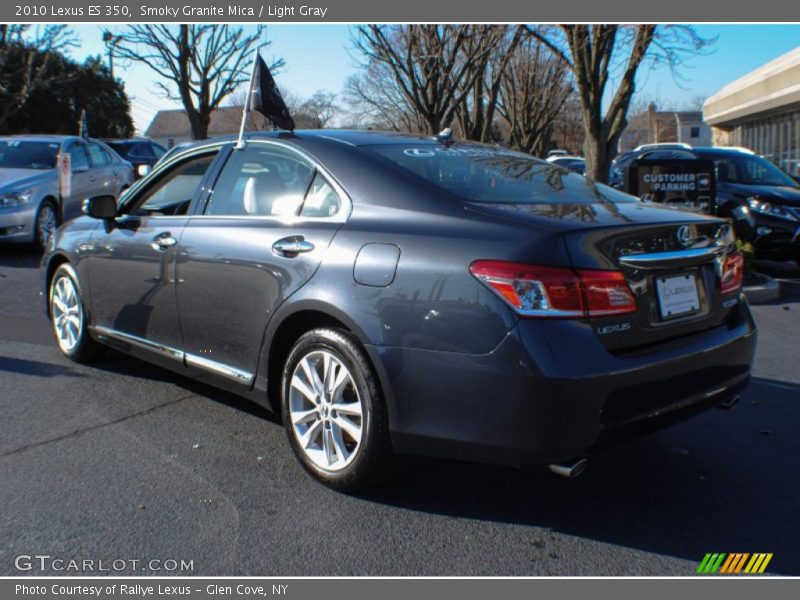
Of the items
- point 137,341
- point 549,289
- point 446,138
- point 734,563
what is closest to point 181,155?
point 137,341

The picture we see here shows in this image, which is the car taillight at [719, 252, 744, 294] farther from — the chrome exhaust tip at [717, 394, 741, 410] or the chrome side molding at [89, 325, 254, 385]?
the chrome side molding at [89, 325, 254, 385]

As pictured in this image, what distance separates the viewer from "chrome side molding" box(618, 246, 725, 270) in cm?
310

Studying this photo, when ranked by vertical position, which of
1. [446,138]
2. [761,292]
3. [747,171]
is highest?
[446,138]

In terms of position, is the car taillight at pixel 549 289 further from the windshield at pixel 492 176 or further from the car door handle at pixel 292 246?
the car door handle at pixel 292 246

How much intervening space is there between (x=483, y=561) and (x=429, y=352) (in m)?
0.82

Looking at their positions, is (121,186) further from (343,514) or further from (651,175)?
(343,514)

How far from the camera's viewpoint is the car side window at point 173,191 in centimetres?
471

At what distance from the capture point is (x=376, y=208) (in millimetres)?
3531

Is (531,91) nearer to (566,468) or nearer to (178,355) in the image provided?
(178,355)

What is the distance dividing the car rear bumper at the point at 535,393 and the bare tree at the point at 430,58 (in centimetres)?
1642

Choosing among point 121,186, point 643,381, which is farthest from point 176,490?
point 121,186

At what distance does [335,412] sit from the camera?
3525mm

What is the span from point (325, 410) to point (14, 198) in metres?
8.60

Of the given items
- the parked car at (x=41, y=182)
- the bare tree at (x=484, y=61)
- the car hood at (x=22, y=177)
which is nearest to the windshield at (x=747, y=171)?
the bare tree at (x=484, y=61)
